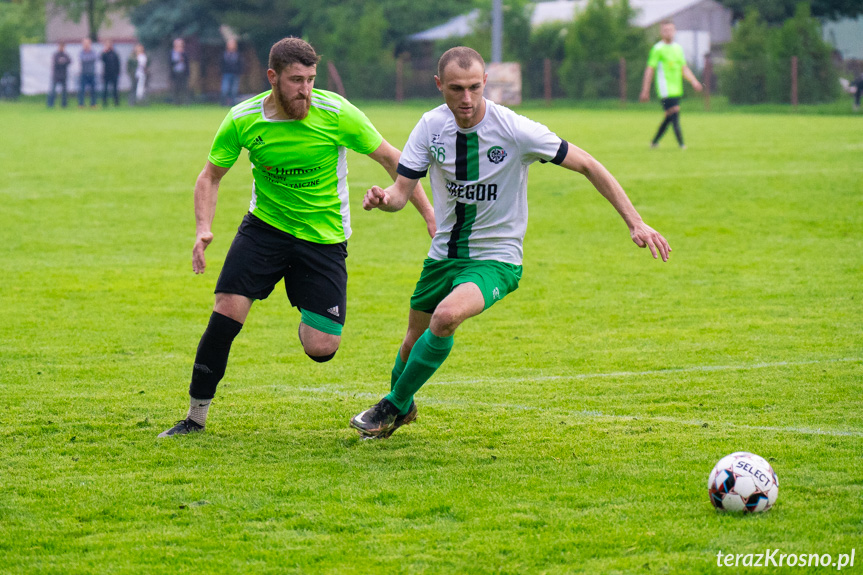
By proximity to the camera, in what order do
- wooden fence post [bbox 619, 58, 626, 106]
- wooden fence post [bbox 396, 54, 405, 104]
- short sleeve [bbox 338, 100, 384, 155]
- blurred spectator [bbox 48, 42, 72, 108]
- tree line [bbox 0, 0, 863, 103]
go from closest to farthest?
short sleeve [bbox 338, 100, 384, 155], tree line [bbox 0, 0, 863, 103], blurred spectator [bbox 48, 42, 72, 108], wooden fence post [bbox 619, 58, 626, 106], wooden fence post [bbox 396, 54, 405, 104]

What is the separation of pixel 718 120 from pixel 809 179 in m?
14.7

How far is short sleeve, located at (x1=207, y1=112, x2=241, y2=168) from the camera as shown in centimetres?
596

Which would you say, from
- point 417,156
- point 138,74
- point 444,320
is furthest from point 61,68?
point 444,320

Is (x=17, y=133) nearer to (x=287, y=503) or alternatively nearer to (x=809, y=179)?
(x=809, y=179)

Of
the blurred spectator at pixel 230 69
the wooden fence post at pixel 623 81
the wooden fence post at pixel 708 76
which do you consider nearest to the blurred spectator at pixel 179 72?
the blurred spectator at pixel 230 69

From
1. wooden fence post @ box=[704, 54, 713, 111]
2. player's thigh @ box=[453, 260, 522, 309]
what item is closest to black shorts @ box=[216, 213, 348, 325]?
player's thigh @ box=[453, 260, 522, 309]

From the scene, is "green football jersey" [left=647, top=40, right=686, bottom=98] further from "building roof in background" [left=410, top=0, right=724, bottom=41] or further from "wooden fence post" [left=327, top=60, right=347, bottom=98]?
"wooden fence post" [left=327, top=60, right=347, bottom=98]

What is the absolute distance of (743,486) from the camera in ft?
14.7

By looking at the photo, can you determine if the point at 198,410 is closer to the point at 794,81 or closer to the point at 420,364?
the point at 420,364

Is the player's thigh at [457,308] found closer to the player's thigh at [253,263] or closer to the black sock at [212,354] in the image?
the player's thigh at [253,263]

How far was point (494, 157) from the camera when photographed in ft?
18.7

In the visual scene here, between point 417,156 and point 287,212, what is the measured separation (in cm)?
83

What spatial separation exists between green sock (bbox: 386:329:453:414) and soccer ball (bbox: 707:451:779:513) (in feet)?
5.30

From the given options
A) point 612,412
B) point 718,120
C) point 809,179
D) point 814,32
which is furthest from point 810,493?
point 814,32
